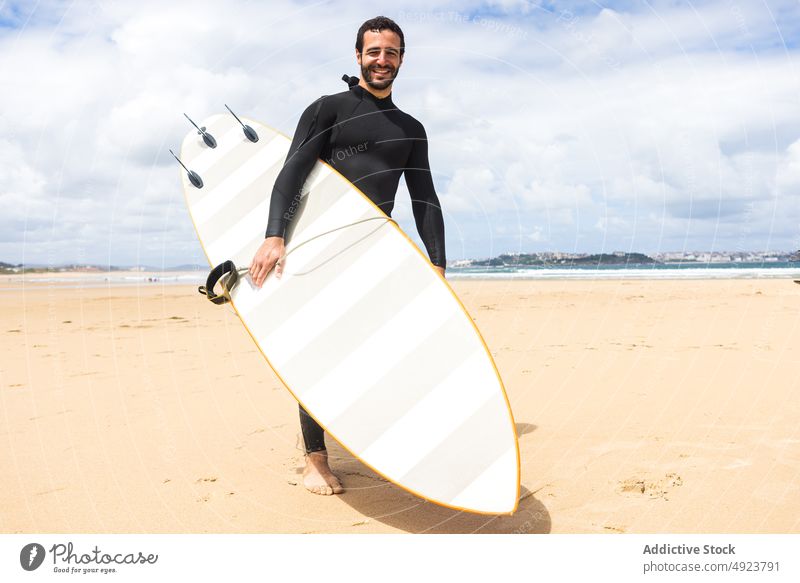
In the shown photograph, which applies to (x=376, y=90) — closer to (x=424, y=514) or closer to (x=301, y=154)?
(x=301, y=154)

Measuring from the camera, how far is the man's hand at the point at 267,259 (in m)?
2.84

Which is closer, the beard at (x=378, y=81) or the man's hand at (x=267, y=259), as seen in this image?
the man's hand at (x=267, y=259)

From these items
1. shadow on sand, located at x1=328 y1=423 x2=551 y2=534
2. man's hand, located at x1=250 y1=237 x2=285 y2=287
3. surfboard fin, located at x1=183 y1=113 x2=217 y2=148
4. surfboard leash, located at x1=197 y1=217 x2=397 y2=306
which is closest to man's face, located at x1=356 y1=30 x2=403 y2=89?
surfboard leash, located at x1=197 y1=217 x2=397 y2=306

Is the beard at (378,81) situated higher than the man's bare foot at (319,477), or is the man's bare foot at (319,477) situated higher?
the beard at (378,81)

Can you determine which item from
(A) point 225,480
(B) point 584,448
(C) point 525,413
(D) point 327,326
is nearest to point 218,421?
(A) point 225,480

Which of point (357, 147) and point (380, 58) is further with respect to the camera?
point (357, 147)

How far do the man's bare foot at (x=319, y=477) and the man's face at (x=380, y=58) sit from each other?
1944mm

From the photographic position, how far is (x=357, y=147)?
119 inches

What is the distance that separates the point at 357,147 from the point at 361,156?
5cm

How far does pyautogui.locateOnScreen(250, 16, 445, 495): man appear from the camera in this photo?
2.88 meters

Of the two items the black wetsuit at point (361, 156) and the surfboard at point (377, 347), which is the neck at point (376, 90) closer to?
the black wetsuit at point (361, 156)

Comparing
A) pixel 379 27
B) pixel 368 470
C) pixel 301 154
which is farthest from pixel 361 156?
pixel 368 470

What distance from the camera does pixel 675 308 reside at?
11.1 meters

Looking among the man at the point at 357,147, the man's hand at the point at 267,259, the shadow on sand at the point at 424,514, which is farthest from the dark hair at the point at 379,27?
the shadow on sand at the point at 424,514
